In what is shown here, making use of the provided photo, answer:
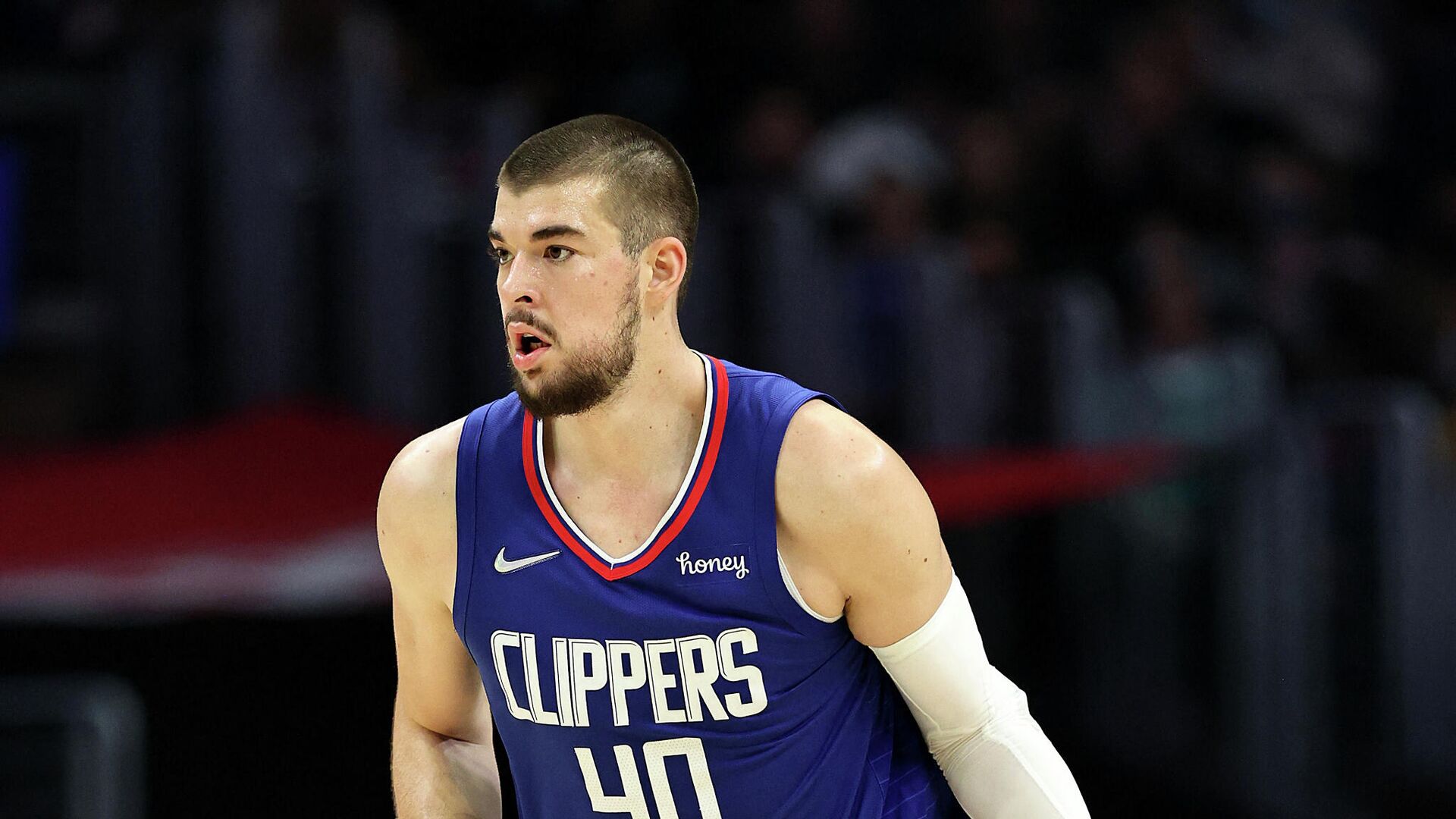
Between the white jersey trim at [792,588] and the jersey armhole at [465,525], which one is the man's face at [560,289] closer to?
the jersey armhole at [465,525]

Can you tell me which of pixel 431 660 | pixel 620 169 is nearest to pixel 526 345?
pixel 620 169

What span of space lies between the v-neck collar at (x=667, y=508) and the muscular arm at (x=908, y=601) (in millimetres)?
120

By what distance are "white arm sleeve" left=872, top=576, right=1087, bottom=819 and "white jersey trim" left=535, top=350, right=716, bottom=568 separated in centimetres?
23

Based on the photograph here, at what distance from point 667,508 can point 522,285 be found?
0.41 meters

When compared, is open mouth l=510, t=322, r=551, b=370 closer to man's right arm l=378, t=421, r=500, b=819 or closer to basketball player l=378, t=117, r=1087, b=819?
basketball player l=378, t=117, r=1087, b=819

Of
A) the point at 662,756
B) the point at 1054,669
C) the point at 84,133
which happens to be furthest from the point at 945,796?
the point at 84,133

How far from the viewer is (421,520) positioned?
109 inches

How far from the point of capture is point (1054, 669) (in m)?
6.08

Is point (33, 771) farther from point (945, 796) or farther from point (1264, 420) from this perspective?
point (1264, 420)

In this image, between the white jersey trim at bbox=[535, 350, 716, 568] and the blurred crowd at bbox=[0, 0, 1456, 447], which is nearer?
the white jersey trim at bbox=[535, 350, 716, 568]

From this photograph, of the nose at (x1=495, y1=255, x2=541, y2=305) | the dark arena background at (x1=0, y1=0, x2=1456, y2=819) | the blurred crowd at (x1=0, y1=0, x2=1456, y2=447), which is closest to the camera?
the nose at (x1=495, y1=255, x2=541, y2=305)

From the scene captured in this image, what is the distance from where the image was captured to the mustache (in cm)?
257

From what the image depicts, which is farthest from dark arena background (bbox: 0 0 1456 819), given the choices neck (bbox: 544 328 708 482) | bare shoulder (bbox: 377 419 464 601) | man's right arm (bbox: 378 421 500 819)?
neck (bbox: 544 328 708 482)

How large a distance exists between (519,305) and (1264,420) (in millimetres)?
4935
